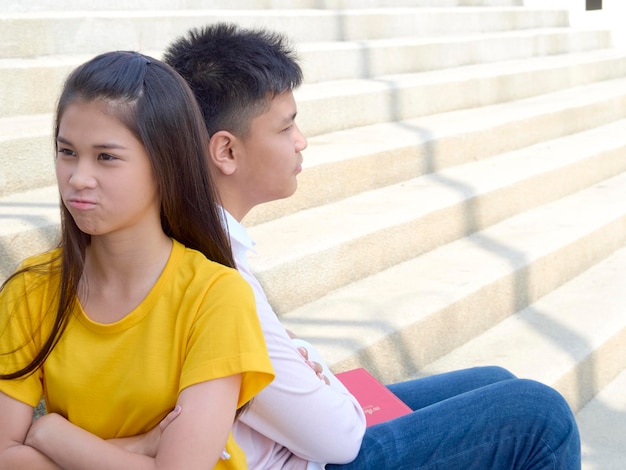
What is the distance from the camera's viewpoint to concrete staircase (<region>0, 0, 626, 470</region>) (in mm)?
2951

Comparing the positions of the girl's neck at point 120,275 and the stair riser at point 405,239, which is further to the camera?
the stair riser at point 405,239

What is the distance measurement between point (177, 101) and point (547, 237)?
9.18 feet

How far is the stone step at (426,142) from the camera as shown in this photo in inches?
142

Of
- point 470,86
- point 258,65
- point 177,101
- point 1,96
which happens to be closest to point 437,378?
point 258,65

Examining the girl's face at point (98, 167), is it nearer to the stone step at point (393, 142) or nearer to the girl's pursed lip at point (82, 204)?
the girl's pursed lip at point (82, 204)

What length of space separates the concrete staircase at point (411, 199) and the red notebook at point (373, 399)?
1.47 ft

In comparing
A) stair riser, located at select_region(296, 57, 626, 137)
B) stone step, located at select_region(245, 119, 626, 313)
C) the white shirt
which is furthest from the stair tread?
the white shirt

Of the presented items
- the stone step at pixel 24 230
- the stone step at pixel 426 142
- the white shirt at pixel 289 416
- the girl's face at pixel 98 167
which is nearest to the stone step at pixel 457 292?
the stone step at pixel 426 142

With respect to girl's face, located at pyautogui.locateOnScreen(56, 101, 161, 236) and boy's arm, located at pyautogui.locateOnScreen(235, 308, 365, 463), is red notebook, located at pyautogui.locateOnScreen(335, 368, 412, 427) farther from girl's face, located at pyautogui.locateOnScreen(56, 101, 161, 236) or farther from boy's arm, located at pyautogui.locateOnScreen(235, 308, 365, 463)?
girl's face, located at pyautogui.locateOnScreen(56, 101, 161, 236)

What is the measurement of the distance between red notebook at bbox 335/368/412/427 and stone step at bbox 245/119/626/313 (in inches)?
28.6

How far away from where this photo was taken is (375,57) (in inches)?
201

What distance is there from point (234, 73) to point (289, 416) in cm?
66

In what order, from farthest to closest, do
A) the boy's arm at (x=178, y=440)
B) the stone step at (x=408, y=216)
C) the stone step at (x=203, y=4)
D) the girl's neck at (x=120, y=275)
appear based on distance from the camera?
the stone step at (x=203, y=4)
the stone step at (x=408, y=216)
the girl's neck at (x=120, y=275)
the boy's arm at (x=178, y=440)

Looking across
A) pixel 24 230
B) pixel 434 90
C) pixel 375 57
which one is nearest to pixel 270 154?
pixel 24 230
